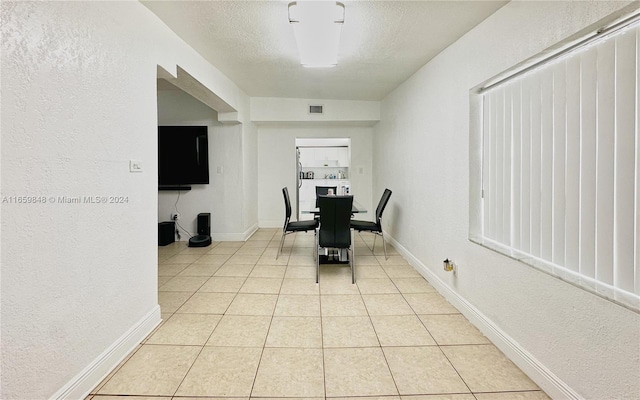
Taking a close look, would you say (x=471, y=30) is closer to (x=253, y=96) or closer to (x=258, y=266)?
(x=258, y=266)

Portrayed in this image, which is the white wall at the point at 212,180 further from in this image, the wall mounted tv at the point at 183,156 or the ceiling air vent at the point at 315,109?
the ceiling air vent at the point at 315,109

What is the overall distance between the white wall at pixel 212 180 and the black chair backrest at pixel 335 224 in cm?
227

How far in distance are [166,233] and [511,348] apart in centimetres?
491

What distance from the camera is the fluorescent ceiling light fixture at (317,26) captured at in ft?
6.57

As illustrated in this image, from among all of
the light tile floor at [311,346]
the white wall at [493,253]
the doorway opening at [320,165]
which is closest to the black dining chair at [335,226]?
the light tile floor at [311,346]

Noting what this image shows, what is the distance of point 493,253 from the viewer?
2025 mm

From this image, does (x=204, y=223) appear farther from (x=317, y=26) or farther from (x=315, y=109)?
(x=317, y=26)

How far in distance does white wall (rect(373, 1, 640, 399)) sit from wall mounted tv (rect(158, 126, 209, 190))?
3340mm

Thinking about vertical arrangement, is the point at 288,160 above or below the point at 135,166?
above

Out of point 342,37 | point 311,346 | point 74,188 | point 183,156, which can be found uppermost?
point 342,37

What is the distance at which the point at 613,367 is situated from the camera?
121 cm

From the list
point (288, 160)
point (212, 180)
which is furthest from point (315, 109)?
point (212, 180)

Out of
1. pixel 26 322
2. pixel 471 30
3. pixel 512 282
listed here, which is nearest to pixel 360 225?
→ pixel 512 282

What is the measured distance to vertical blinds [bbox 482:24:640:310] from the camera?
1.21 meters
